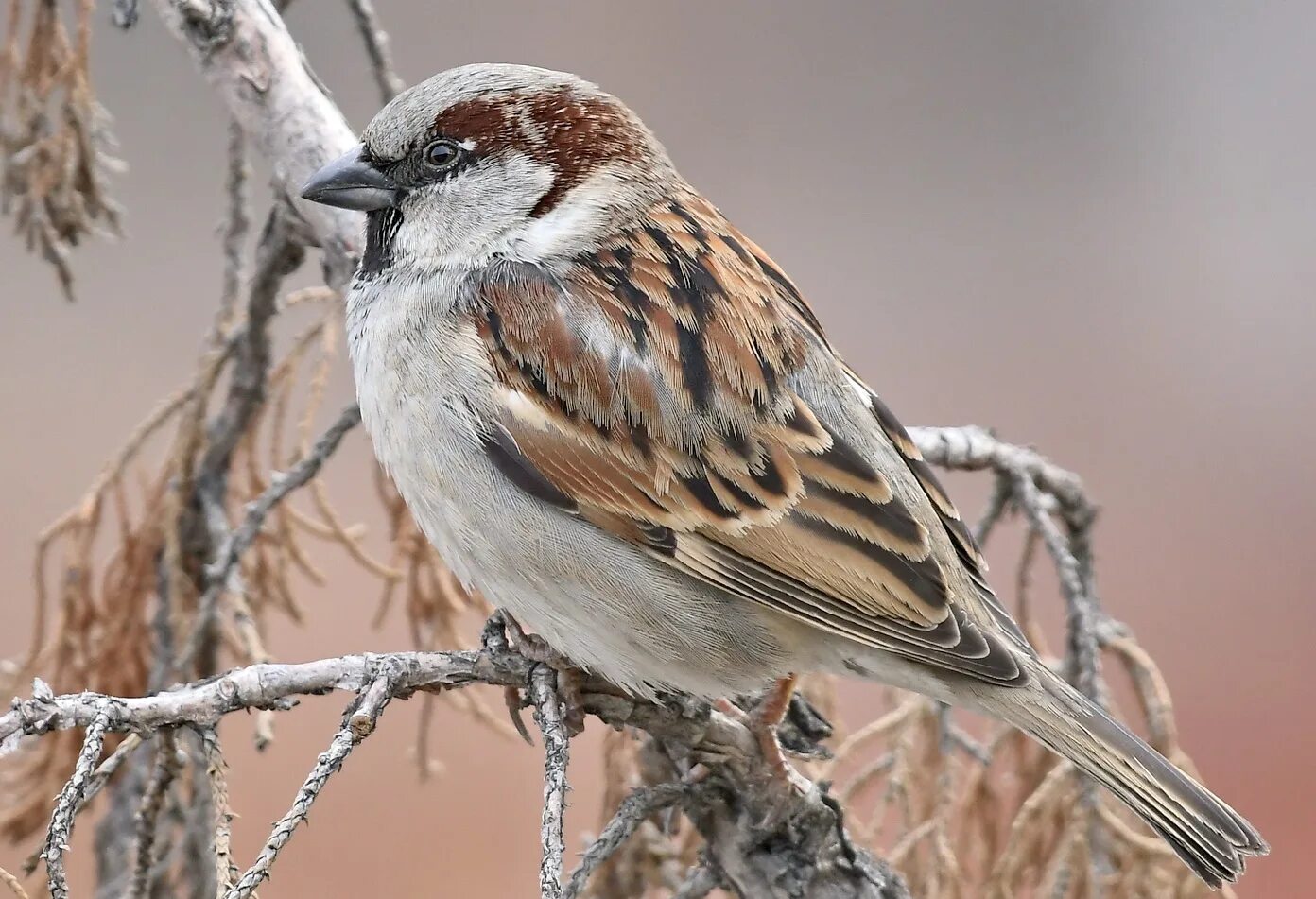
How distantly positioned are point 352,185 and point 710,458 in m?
0.63

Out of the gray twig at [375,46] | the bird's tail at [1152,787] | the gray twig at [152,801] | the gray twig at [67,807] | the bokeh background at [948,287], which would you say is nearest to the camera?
the gray twig at [67,807]

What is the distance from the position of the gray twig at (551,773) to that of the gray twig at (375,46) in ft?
3.26

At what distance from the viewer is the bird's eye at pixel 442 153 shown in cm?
204

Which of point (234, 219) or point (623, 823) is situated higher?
point (234, 219)

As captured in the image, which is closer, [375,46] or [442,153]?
[442,153]

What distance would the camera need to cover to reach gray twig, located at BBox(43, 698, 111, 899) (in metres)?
1.15

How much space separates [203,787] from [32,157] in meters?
0.97

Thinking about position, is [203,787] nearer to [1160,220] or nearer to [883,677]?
[883,677]

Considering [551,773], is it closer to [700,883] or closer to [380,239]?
[700,883]

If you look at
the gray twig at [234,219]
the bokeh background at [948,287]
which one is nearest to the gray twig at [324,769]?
the gray twig at [234,219]

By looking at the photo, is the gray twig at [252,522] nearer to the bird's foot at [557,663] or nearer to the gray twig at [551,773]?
the bird's foot at [557,663]

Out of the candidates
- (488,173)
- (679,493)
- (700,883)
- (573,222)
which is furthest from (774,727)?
(488,173)

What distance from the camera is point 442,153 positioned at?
204 cm

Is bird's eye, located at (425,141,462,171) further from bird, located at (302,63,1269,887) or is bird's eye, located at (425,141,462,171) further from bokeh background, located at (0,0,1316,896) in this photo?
bokeh background, located at (0,0,1316,896)
